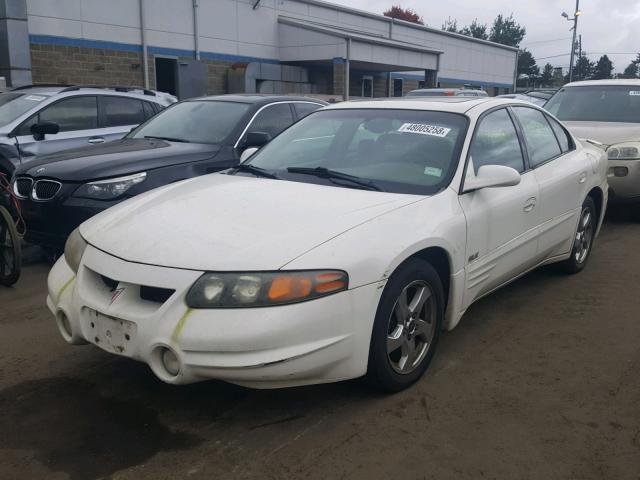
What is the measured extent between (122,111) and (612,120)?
6.38 m

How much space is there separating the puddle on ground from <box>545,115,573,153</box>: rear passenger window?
3.83 metres

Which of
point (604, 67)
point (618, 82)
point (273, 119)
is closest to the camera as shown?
point (273, 119)

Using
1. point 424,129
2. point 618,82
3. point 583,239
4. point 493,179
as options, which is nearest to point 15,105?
point 424,129

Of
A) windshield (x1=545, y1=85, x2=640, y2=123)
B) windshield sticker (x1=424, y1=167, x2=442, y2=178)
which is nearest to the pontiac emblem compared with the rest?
windshield sticker (x1=424, y1=167, x2=442, y2=178)

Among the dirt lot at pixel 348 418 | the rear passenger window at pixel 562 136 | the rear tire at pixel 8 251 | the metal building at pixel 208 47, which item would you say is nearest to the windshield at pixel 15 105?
the rear tire at pixel 8 251

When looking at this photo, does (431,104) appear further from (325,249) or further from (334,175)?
(325,249)

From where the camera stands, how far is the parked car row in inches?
111

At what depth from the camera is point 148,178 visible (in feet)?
18.5

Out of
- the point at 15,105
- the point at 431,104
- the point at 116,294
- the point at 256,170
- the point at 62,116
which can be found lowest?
the point at 116,294

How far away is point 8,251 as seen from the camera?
543cm

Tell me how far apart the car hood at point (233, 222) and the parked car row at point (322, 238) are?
1 cm

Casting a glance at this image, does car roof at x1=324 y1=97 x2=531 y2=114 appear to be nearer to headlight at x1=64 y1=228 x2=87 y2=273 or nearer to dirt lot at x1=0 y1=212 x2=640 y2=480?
dirt lot at x1=0 y1=212 x2=640 y2=480

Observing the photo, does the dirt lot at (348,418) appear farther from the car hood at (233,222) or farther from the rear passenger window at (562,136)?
the rear passenger window at (562,136)

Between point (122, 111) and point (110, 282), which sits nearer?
point (110, 282)
